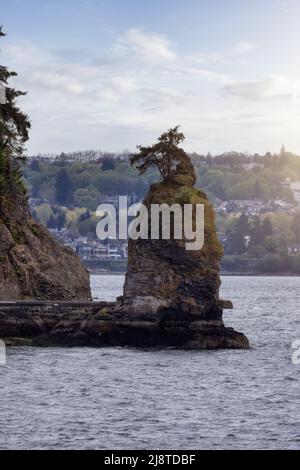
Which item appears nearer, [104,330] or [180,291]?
[180,291]

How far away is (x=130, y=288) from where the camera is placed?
3137 inches

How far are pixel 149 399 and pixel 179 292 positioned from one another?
1970 cm

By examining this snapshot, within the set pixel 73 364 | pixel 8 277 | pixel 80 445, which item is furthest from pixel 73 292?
pixel 80 445

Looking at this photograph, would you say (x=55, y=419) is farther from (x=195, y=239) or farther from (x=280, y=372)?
(x=195, y=239)

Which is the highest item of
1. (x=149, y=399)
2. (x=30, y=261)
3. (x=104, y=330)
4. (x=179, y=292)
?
(x=30, y=261)

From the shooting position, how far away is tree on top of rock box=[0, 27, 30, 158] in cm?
9575

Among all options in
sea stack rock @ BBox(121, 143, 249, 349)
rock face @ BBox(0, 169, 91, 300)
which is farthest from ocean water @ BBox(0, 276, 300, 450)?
rock face @ BBox(0, 169, 91, 300)

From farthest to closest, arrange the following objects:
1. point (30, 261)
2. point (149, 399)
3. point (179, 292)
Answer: point (30, 261) → point (179, 292) → point (149, 399)

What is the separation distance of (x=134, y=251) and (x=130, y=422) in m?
29.3

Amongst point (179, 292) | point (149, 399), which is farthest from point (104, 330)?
point (149, 399)

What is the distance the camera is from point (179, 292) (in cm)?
7875

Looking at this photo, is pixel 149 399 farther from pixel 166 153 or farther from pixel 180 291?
pixel 166 153

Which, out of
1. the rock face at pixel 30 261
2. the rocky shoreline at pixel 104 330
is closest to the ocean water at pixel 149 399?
the rocky shoreline at pixel 104 330

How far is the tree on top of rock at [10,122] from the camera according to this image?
9575 cm
